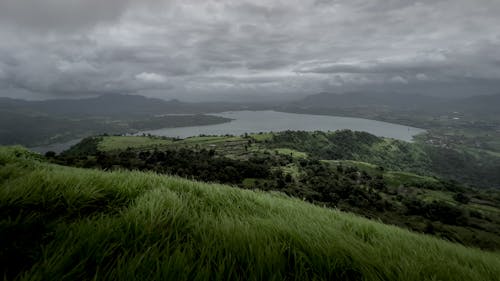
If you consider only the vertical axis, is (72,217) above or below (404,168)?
above

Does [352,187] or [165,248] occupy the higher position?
[165,248]

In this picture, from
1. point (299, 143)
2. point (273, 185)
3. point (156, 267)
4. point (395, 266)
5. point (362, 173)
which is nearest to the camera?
point (156, 267)

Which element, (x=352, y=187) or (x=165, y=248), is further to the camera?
(x=352, y=187)

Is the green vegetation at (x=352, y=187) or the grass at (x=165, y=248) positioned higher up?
the grass at (x=165, y=248)

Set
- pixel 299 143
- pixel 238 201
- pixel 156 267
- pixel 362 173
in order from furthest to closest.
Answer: pixel 299 143, pixel 362 173, pixel 238 201, pixel 156 267

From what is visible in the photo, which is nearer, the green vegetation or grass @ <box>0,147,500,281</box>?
grass @ <box>0,147,500,281</box>

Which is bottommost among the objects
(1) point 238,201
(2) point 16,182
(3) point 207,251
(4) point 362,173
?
(4) point 362,173

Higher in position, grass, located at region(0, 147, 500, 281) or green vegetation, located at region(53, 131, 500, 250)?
grass, located at region(0, 147, 500, 281)

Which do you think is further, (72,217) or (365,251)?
(72,217)

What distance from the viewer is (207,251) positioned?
1.85 meters

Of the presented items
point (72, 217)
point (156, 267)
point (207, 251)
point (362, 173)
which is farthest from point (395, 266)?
point (362, 173)

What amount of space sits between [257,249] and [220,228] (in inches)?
19.7

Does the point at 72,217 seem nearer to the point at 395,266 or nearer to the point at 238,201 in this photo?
the point at 238,201

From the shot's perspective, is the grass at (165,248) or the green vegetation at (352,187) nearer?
the grass at (165,248)
